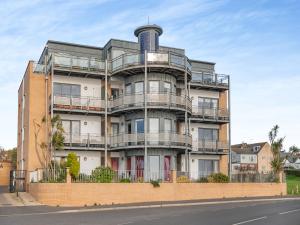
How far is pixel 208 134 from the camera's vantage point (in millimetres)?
41688

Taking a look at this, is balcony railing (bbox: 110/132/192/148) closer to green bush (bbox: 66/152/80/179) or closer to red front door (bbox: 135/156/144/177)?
red front door (bbox: 135/156/144/177)

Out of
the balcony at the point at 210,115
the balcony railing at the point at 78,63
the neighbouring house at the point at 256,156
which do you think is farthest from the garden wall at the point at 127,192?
the neighbouring house at the point at 256,156

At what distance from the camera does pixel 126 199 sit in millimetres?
28703

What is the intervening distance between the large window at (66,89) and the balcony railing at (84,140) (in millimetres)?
3544

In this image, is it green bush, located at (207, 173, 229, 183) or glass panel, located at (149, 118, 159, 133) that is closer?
green bush, located at (207, 173, 229, 183)

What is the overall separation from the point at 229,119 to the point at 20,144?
66.5 feet

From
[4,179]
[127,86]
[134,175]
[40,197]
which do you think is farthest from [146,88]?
[4,179]

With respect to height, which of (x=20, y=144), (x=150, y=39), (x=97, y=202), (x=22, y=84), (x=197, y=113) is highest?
(x=150, y=39)

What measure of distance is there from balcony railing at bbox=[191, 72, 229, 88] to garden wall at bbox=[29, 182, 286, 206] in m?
10.4

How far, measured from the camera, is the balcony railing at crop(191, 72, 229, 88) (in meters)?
40.8

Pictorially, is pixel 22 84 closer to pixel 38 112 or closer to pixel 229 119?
pixel 38 112

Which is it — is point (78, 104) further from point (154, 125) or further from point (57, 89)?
point (154, 125)

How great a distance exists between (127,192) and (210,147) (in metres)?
13.5

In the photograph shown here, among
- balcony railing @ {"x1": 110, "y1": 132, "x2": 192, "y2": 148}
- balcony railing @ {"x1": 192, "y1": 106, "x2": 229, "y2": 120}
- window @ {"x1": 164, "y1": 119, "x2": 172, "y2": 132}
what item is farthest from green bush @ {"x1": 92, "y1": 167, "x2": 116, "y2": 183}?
balcony railing @ {"x1": 192, "y1": 106, "x2": 229, "y2": 120}
